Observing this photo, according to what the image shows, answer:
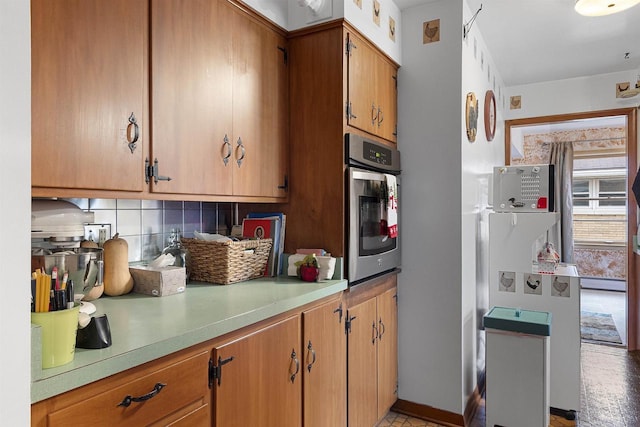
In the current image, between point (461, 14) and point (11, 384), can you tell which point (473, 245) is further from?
point (11, 384)

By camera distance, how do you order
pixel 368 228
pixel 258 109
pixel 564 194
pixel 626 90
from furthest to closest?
pixel 564 194 → pixel 626 90 → pixel 368 228 → pixel 258 109

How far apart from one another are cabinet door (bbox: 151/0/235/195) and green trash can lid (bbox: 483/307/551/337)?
1.73 metres

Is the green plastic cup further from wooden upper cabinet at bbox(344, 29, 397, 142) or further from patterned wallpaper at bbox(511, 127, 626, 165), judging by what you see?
patterned wallpaper at bbox(511, 127, 626, 165)

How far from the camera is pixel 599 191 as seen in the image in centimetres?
679

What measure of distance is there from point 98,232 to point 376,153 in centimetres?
138

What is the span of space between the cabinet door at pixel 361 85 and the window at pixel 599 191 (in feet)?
19.6

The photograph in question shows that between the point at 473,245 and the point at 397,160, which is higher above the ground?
the point at 397,160

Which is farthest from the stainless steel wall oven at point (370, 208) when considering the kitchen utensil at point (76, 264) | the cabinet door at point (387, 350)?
the kitchen utensil at point (76, 264)

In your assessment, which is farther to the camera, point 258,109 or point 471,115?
point 471,115

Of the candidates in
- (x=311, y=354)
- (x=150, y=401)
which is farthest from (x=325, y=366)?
(x=150, y=401)

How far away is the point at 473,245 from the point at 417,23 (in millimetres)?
1442

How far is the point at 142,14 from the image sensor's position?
1.40 meters

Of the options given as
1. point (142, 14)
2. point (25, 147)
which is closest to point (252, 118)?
point (142, 14)

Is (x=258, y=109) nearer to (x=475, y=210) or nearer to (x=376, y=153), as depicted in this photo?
(x=376, y=153)
